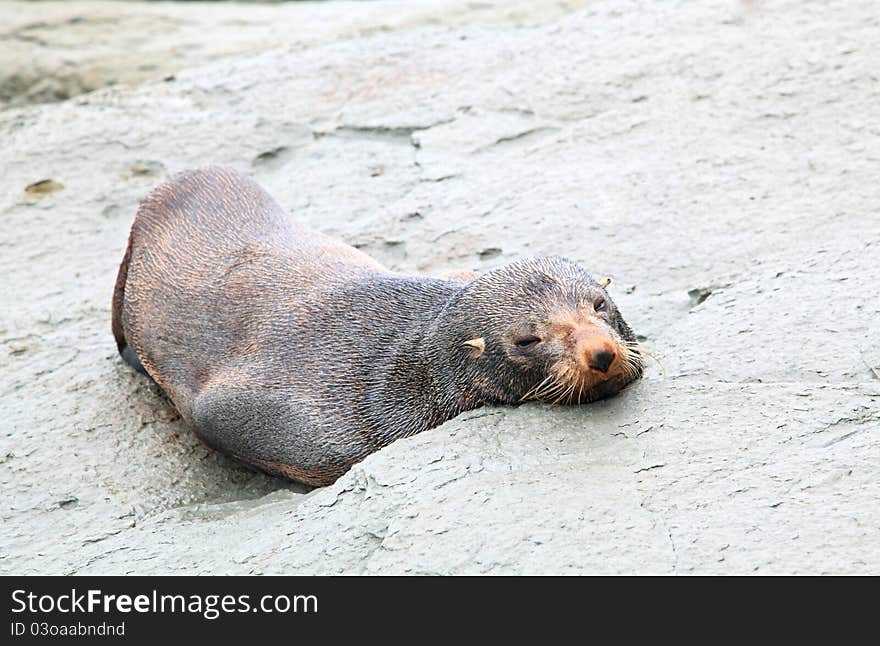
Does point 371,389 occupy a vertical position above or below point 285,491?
above

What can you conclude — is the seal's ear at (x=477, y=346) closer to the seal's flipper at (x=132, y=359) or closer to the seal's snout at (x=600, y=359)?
the seal's snout at (x=600, y=359)

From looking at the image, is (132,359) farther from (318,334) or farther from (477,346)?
(477,346)

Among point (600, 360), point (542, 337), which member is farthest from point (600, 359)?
point (542, 337)

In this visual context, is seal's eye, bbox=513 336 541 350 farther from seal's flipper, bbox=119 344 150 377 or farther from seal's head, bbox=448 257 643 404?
seal's flipper, bbox=119 344 150 377

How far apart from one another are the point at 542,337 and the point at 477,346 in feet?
1.12

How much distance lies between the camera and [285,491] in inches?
243

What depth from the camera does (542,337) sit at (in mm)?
5680

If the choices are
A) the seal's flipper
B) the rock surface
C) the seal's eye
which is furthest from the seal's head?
the seal's flipper

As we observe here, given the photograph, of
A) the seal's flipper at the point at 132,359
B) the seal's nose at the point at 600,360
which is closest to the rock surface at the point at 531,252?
the seal's flipper at the point at 132,359

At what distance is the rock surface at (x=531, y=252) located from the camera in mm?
4707

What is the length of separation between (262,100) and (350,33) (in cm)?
194

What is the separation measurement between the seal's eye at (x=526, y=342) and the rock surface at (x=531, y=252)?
0.30m

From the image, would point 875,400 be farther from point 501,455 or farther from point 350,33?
point 350,33
